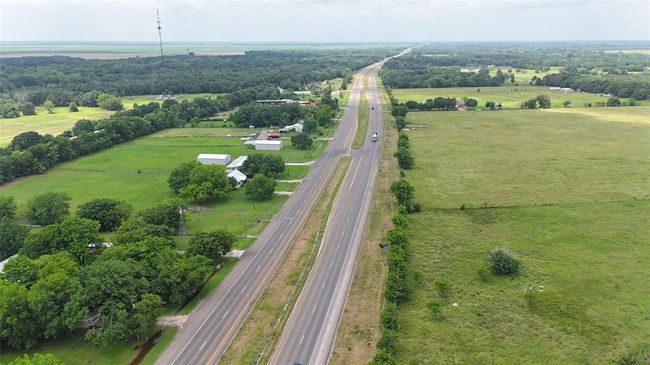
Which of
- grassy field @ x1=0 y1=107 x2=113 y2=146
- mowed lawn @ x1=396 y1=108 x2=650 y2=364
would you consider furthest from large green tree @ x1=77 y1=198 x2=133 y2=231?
grassy field @ x1=0 y1=107 x2=113 y2=146

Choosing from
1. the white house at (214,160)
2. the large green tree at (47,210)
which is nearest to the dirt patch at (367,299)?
the white house at (214,160)

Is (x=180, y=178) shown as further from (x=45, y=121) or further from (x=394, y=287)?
(x=45, y=121)

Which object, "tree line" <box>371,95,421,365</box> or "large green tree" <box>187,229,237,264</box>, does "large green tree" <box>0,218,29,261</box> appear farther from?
"tree line" <box>371,95,421,365</box>

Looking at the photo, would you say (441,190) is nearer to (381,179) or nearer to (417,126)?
(381,179)

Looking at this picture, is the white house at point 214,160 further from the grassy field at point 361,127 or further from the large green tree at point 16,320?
the large green tree at point 16,320

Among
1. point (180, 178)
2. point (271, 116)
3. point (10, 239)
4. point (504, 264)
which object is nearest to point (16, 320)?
point (10, 239)
